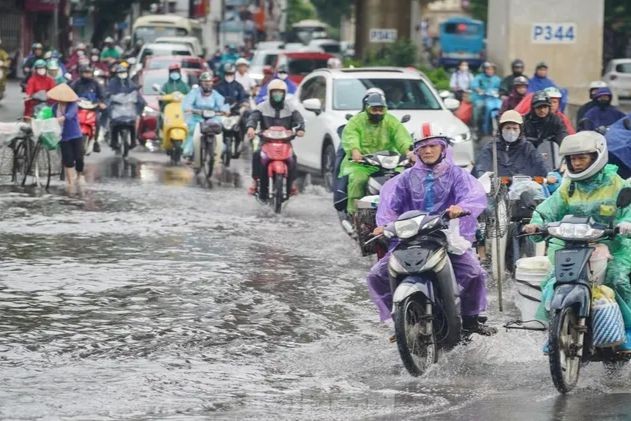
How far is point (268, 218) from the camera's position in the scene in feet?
62.1

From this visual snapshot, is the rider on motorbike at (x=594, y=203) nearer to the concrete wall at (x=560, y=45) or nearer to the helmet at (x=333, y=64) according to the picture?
the helmet at (x=333, y=64)

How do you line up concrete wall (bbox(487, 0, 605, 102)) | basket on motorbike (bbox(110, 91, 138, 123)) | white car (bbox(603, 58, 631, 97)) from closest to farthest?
basket on motorbike (bbox(110, 91, 138, 123))
concrete wall (bbox(487, 0, 605, 102))
white car (bbox(603, 58, 631, 97))

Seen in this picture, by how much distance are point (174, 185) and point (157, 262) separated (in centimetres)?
780

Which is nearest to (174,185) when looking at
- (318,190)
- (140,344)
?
(318,190)

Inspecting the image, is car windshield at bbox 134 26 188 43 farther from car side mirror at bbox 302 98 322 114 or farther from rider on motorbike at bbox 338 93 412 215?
rider on motorbike at bbox 338 93 412 215

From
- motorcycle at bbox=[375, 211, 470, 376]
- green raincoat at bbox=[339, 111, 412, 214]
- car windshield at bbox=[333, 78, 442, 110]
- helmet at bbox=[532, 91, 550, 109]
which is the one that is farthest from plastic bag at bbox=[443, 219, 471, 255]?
car windshield at bbox=[333, 78, 442, 110]

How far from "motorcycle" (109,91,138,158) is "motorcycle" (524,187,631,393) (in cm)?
1797

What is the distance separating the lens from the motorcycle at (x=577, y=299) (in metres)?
9.27

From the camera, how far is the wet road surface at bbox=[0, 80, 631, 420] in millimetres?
9109

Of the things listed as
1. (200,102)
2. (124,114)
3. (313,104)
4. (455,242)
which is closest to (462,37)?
(124,114)

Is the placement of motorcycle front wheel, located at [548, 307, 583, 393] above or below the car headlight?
below

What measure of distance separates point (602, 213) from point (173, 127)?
1698 centimetres

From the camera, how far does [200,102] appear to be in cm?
2484

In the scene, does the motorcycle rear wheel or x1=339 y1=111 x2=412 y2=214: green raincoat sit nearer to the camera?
x1=339 y1=111 x2=412 y2=214: green raincoat
